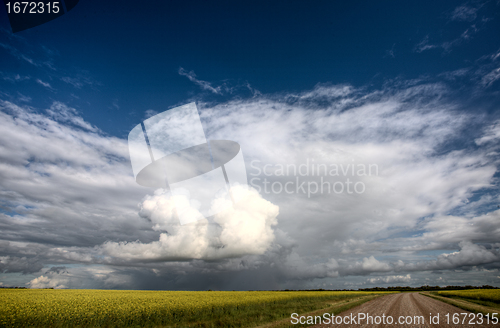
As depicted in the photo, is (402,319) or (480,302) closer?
(402,319)

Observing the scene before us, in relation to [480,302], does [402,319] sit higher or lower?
higher

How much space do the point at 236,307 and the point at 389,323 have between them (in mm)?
14095

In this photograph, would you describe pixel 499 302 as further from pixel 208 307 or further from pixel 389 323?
pixel 208 307

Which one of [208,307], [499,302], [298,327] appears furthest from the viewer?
[499,302]

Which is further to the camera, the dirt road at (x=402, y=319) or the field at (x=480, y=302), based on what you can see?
the field at (x=480, y=302)

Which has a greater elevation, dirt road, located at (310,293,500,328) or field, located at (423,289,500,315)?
dirt road, located at (310,293,500,328)

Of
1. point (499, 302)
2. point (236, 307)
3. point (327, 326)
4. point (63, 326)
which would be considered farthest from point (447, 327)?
point (499, 302)

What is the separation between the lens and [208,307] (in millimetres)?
20984

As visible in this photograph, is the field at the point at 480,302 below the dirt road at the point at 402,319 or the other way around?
below

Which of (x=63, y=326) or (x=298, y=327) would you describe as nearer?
(x=298, y=327)

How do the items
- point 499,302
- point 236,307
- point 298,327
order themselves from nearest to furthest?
point 298,327
point 236,307
point 499,302

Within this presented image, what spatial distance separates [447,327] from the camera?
13484 millimetres

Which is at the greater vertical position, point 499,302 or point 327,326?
point 327,326

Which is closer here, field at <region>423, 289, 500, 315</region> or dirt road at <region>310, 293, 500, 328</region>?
dirt road at <region>310, 293, 500, 328</region>
